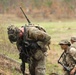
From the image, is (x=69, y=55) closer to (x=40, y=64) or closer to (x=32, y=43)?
(x=40, y=64)

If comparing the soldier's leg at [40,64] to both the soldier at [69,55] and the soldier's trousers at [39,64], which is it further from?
the soldier at [69,55]

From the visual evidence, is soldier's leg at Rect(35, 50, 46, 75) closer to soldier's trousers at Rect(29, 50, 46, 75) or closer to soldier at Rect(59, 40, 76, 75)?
soldier's trousers at Rect(29, 50, 46, 75)

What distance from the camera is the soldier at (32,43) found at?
21.4 feet

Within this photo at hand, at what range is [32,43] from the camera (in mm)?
6602

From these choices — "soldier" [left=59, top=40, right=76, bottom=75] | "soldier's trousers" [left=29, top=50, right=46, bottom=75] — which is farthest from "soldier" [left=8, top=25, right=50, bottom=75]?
"soldier" [left=59, top=40, right=76, bottom=75]

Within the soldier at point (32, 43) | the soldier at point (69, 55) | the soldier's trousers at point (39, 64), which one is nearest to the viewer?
the soldier at point (32, 43)

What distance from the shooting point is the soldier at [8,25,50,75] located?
21.4ft

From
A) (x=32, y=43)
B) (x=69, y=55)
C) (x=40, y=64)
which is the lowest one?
(x=40, y=64)

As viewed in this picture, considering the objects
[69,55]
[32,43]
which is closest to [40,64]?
[32,43]

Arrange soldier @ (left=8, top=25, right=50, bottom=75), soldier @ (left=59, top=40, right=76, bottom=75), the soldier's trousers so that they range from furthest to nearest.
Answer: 1. soldier @ (left=59, top=40, right=76, bottom=75)
2. the soldier's trousers
3. soldier @ (left=8, top=25, right=50, bottom=75)

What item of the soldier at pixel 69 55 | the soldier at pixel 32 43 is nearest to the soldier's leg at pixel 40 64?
the soldier at pixel 32 43

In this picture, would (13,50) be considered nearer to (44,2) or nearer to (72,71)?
(72,71)

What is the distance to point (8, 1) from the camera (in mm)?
36688

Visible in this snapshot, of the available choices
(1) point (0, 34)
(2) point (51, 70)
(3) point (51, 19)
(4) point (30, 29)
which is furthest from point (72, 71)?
(3) point (51, 19)
